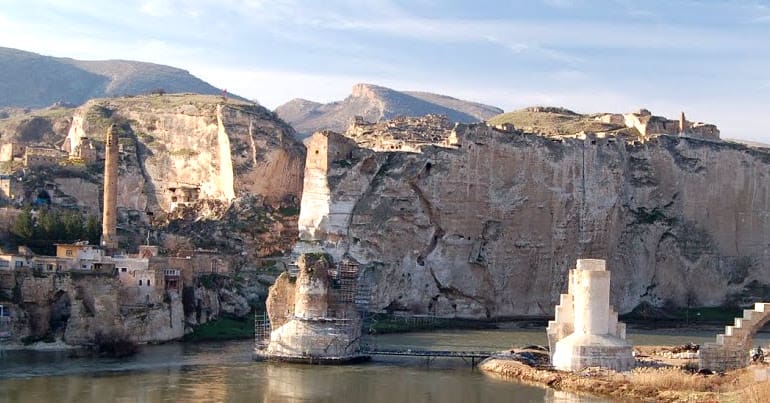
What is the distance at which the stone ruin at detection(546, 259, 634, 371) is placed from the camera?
128ft

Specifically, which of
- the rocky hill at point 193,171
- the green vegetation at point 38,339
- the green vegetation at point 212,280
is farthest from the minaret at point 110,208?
the green vegetation at point 38,339

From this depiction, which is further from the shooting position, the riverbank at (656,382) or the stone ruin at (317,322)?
the stone ruin at (317,322)

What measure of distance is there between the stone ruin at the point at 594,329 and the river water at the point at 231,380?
1990 millimetres

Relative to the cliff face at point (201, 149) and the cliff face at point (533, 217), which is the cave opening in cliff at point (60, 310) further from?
the cliff face at point (201, 149)

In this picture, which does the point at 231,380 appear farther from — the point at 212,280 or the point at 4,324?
the point at 212,280

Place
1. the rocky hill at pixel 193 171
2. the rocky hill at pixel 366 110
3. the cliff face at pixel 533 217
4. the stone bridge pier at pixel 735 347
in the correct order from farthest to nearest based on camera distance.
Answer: the rocky hill at pixel 366 110 < the rocky hill at pixel 193 171 < the cliff face at pixel 533 217 < the stone bridge pier at pixel 735 347

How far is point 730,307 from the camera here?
7488cm

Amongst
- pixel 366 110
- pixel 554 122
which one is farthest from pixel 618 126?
pixel 366 110

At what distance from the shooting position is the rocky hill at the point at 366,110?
172275 mm

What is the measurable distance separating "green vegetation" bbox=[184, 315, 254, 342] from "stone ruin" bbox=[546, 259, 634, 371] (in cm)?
1718

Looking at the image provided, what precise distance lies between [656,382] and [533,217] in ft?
108

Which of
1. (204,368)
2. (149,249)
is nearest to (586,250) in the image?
(149,249)

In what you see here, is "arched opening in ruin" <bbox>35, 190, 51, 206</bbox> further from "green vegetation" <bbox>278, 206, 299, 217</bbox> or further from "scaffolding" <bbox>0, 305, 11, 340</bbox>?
"scaffolding" <bbox>0, 305, 11, 340</bbox>

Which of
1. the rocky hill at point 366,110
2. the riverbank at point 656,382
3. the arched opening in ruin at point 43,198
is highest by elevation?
the rocky hill at point 366,110
